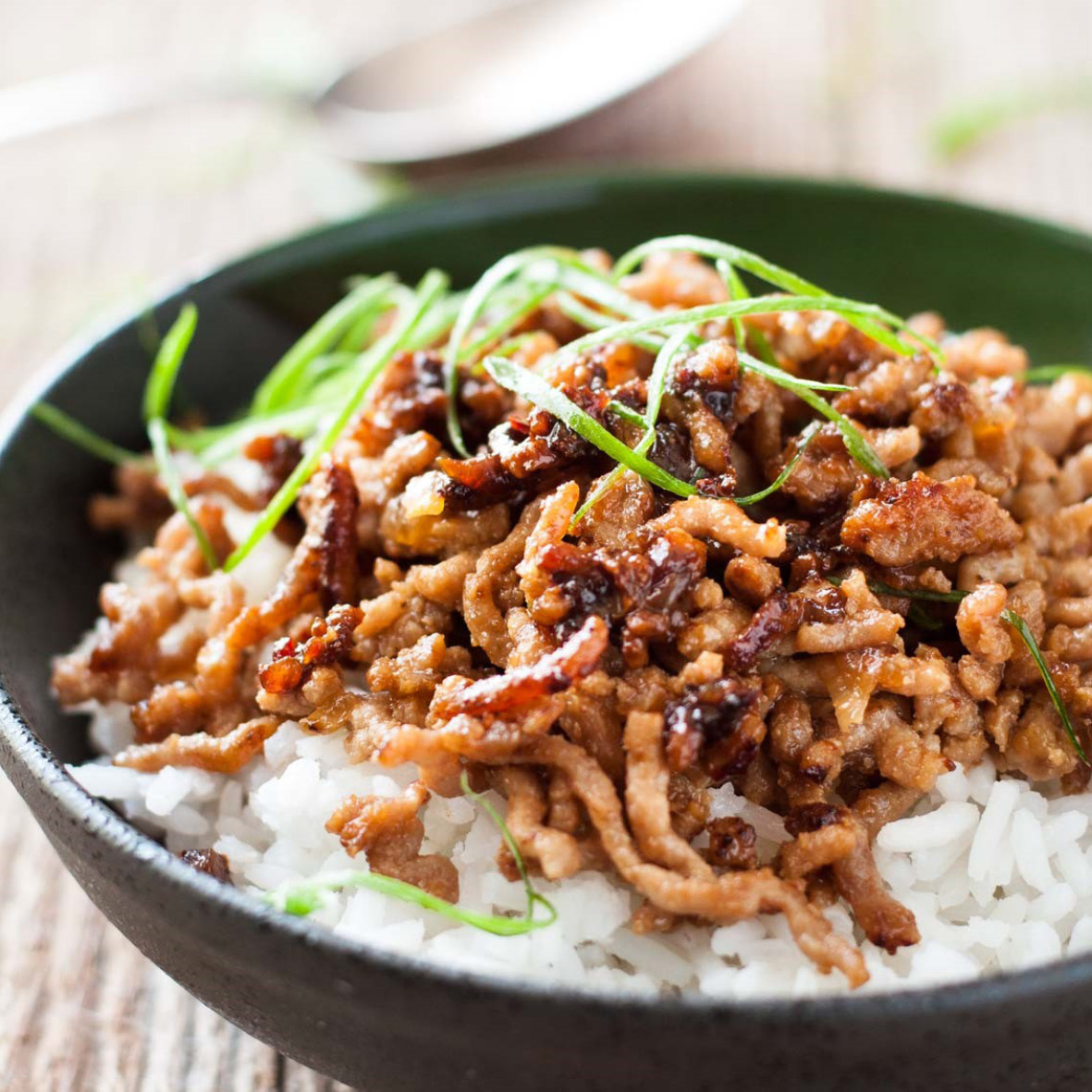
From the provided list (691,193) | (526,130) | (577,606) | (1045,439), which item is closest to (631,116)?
(526,130)

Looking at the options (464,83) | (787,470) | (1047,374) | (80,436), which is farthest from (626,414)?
(464,83)

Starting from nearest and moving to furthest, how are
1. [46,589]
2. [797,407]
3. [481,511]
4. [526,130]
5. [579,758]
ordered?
[579,758] < [481,511] < [797,407] < [46,589] < [526,130]

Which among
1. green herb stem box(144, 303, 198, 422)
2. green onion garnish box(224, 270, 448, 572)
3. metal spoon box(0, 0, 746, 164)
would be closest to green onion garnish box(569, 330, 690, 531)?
green onion garnish box(224, 270, 448, 572)

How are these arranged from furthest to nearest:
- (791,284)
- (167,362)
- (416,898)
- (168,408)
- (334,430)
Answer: (168,408), (167,362), (334,430), (791,284), (416,898)

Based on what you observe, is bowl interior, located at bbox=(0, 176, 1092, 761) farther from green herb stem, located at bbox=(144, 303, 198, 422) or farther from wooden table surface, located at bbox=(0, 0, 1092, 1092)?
wooden table surface, located at bbox=(0, 0, 1092, 1092)

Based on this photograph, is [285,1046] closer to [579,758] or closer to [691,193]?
[579,758]

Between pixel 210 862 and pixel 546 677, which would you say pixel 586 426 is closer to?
pixel 546 677
